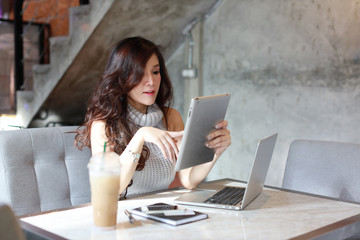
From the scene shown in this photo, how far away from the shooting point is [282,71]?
3.58 m

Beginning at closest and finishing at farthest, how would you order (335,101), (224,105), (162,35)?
(224,105), (335,101), (162,35)

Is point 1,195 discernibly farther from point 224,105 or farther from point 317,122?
point 317,122

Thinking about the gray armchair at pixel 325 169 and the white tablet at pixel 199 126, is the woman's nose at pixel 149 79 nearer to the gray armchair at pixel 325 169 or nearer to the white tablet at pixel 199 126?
the white tablet at pixel 199 126

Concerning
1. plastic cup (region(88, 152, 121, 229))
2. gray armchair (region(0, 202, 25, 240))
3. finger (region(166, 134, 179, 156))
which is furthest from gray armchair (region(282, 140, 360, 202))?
gray armchair (region(0, 202, 25, 240))

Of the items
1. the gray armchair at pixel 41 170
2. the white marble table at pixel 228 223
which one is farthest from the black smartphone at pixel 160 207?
the gray armchair at pixel 41 170

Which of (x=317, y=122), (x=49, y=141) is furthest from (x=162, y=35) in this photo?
(x=49, y=141)

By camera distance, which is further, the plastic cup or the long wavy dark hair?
the long wavy dark hair

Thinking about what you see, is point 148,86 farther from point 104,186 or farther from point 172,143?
point 104,186

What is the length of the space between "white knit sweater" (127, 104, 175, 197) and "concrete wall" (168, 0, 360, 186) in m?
1.81

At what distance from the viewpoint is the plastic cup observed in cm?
107

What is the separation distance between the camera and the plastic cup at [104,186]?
107 centimetres

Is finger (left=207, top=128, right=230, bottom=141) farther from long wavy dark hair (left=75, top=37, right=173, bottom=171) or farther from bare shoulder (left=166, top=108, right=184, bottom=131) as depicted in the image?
bare shoulder (left=166, top=108, right=184, bottom=131)

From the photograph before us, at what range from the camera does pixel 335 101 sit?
3.25 metres

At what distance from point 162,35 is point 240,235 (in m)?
3.07
